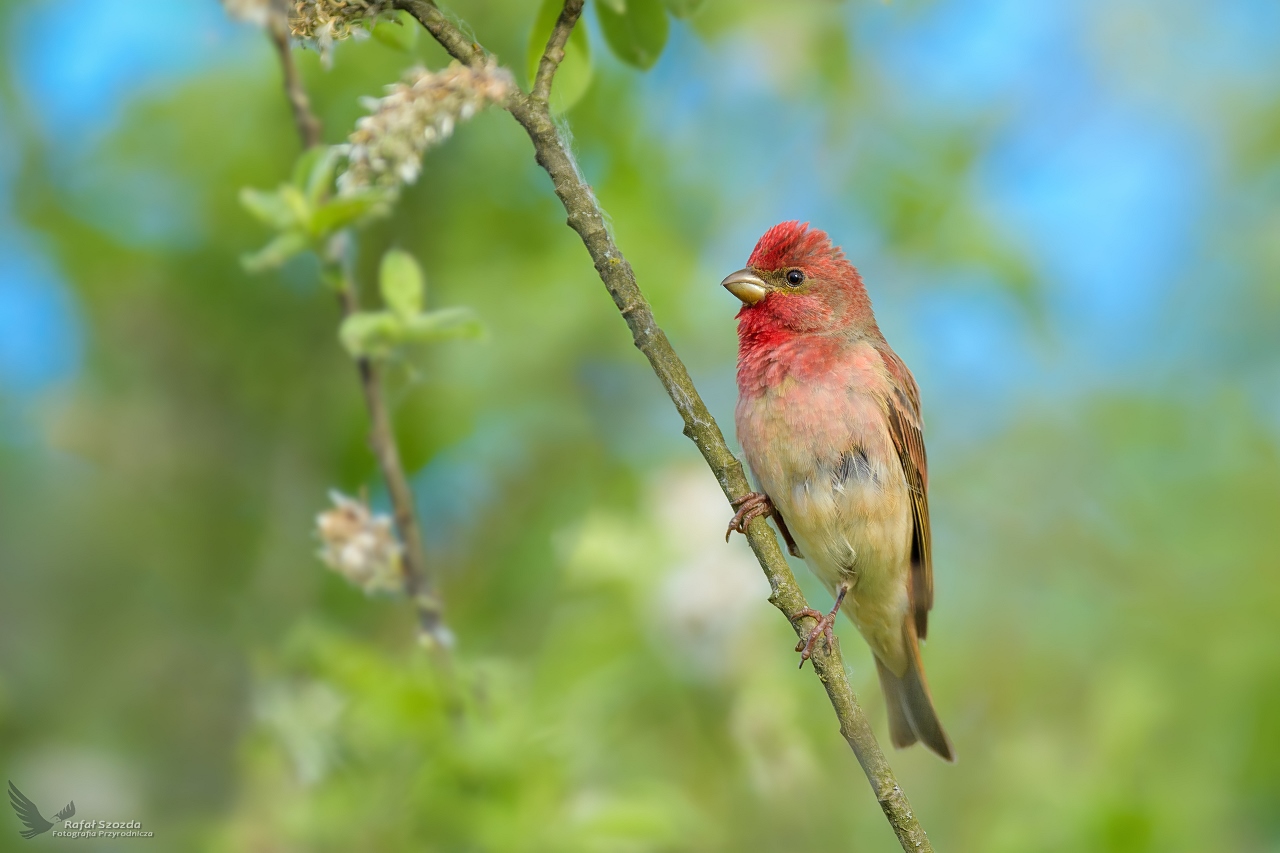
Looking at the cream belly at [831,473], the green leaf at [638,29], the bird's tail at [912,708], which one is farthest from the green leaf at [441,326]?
the bird's tail at [912,708]

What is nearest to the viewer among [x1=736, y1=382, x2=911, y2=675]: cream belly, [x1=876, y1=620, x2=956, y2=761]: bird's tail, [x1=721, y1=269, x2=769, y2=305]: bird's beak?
[x1=736, y1=382, x2=911, y2=675]: cream belly

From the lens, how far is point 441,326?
312cm

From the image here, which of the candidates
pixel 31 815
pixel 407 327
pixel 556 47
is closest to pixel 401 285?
pixel 407 327

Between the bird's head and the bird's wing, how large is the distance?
10.2 feet

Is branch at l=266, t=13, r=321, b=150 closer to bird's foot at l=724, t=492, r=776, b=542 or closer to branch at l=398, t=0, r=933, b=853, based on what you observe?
branch at l=398, t=0, r=933, b=853

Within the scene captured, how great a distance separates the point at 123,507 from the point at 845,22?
4.27 metres

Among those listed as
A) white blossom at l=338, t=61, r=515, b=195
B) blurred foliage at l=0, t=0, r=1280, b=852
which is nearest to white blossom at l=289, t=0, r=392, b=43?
white blossom at l=338, t=61, r=515, b=195

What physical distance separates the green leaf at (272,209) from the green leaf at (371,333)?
0.94 ft

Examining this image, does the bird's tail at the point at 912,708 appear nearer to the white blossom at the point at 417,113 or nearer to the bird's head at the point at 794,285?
the bird's head at the point at 794,285

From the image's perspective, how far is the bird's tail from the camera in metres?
5.18

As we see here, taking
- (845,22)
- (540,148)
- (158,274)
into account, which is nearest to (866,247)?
(845,22)

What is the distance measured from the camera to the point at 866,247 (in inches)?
242

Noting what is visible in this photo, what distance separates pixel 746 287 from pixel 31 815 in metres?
3.20

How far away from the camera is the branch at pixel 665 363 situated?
260cm
